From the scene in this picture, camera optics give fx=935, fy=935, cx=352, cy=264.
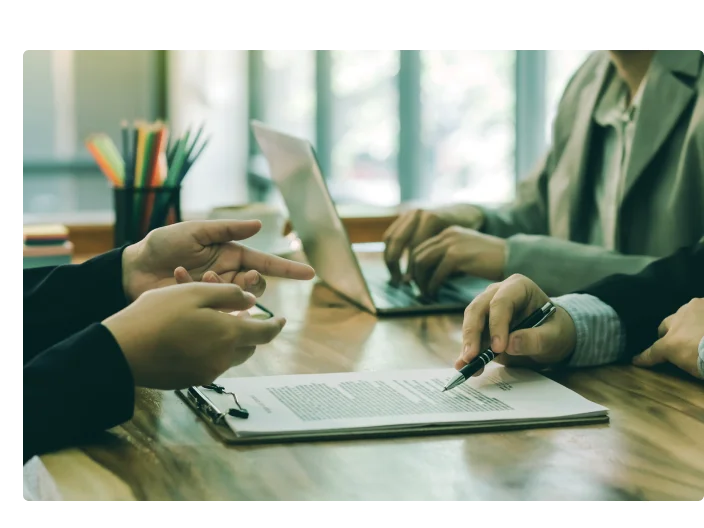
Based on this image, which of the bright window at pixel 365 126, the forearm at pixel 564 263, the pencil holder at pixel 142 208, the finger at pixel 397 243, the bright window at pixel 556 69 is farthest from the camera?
the bright window at pixel 365 126

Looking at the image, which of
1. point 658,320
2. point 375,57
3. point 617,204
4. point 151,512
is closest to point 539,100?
point 375,57

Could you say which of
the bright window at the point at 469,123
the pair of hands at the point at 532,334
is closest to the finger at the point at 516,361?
the pair of hands at the point at 532,334

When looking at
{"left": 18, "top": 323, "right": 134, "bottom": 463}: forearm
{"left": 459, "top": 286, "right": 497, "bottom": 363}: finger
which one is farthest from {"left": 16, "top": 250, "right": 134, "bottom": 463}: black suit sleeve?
{"left": 459, "top": 286, "right": 497, "bottom": 363}: finger

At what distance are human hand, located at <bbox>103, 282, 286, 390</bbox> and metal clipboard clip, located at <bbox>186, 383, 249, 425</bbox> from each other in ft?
0.10

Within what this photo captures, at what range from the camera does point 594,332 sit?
3.50ft

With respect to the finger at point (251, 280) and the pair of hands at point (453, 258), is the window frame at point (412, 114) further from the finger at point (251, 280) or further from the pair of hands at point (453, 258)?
the finger at point (251, 280)

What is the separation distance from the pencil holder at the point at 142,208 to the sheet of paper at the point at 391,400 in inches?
33.4

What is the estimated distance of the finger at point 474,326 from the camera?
97 cm

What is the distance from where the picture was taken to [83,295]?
3.60 feet

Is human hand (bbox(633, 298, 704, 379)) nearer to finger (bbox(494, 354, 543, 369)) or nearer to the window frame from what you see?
finger (bbox(494, 354, 543, 369))

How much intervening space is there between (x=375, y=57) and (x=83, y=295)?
3.92 metres

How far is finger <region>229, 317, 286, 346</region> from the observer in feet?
2.72

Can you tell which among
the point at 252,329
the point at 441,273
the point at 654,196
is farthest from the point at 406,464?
the point at 654,196
